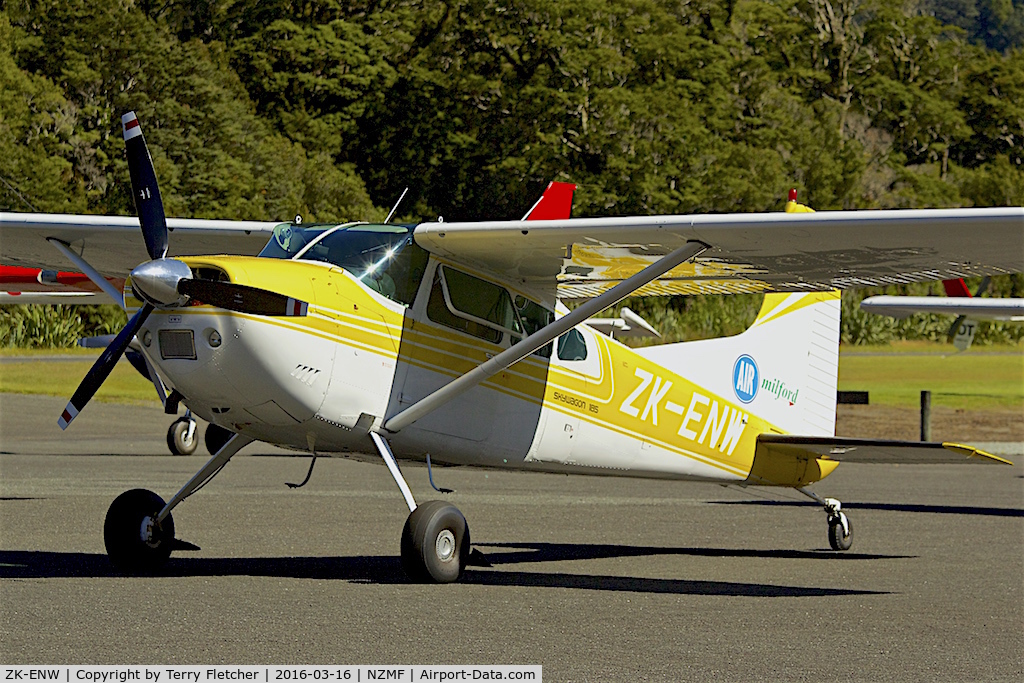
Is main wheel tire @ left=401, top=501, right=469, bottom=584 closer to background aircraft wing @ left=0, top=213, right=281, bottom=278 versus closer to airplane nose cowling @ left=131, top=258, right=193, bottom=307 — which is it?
airplane nose cowling @ left=131, top=258, right=193, bottom=307

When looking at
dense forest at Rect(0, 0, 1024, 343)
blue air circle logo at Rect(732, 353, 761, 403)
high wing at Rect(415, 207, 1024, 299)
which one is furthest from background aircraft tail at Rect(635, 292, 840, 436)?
dense forest at Rect(0, 0, 1024, 343)

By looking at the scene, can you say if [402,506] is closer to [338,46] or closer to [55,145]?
[55,145]

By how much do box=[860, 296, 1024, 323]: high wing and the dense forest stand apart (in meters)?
25.6

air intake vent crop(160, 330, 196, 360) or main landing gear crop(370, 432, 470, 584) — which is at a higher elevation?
air intake vent crop(160, 330, 196, 360)

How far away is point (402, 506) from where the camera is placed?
14.9 m

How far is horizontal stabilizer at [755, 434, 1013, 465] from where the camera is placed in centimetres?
1034

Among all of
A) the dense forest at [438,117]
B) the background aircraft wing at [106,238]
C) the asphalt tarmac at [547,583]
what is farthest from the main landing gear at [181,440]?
the dense forest at [438,117]

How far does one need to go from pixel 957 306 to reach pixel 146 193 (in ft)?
49.9

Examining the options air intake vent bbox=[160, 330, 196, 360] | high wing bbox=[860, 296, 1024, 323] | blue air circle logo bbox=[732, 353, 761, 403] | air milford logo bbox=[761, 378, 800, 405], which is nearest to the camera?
air intake vent bbox=[160, 330, 196, 360]

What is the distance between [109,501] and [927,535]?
7.88 meters

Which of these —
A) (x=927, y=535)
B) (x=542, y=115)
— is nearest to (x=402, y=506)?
(x=927, y=535)

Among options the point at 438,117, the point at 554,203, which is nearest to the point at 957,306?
the point at 554,203

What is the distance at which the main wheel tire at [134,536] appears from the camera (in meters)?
9.69

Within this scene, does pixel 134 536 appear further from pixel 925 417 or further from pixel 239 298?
pixel 925 417
